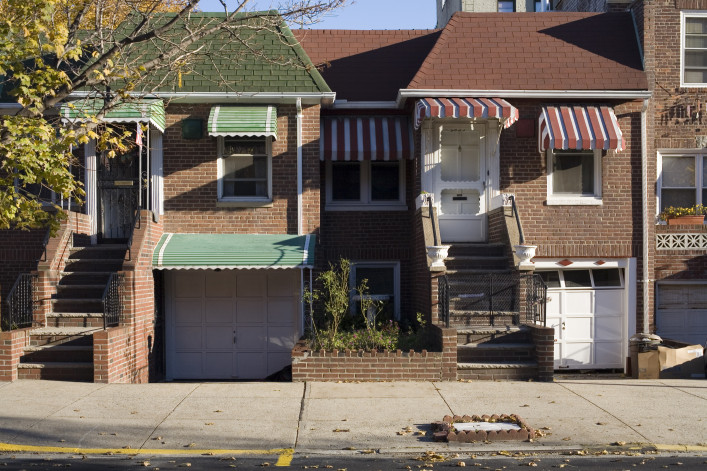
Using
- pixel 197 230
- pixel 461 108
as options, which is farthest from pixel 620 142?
pixel 197 230

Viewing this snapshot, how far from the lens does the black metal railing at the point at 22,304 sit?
43.5ft

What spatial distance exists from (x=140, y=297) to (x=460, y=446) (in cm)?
697

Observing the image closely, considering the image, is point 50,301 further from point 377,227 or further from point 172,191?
point 377,227

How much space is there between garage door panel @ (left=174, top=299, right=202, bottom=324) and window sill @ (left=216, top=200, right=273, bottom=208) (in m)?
2.02

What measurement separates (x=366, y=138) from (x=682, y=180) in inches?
262

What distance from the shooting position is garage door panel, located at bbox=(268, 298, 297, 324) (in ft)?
51.9

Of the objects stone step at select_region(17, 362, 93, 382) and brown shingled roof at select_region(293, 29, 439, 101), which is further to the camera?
brown shingled roof at select_region(293, 29, 439, 101)

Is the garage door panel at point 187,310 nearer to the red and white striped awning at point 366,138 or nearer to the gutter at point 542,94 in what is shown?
the red and white striped awning at point 366,138

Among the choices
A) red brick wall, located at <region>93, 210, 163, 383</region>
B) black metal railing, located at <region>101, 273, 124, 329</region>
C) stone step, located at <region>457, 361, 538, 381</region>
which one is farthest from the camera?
black metal railing, located at <region>101, 273, 124, 329</region>

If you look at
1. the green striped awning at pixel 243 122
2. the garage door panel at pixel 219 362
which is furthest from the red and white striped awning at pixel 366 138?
the garage door panel at pixel 219 362

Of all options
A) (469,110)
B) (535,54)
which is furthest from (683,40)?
(469,110)

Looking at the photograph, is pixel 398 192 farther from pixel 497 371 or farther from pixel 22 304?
pixel 22 304

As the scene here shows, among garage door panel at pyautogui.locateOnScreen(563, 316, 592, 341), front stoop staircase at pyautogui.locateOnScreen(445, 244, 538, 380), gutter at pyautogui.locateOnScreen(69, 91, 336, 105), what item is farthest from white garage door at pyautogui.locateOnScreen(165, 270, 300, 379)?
garage door panel at pyautogui.locateOnScreen(563, 316, 592, 341)

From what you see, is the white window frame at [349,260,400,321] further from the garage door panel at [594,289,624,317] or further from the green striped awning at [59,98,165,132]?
the green striped awning at [59,98,165,132]
